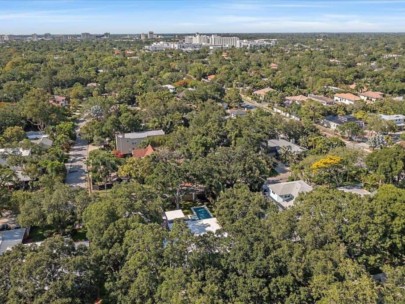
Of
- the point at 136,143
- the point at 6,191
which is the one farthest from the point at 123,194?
the point at 136,143

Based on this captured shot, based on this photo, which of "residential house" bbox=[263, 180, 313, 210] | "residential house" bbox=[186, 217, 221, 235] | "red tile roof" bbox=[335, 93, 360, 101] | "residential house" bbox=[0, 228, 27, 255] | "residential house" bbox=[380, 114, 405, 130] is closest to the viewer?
"residential house" bbox=[0, 228, 27, 255]

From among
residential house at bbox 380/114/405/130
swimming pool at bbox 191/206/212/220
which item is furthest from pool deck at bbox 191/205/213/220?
residential house at bbox 380/114/405/130

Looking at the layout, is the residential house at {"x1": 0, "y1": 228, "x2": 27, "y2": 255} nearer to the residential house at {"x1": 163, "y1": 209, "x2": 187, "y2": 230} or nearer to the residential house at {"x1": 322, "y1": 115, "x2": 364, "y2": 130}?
the residential house at {"x1": 163, "y1": 209, "x2": 187, "y2": 230}

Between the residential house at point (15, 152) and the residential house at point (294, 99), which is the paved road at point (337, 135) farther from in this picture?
the residential house at point (15, 152)

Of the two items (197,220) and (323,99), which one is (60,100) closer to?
(323,99)

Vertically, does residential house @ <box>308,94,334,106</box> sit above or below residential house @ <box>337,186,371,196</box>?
above

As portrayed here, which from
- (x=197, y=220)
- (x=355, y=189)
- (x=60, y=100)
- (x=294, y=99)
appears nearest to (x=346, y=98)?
(x=294, y=99)
